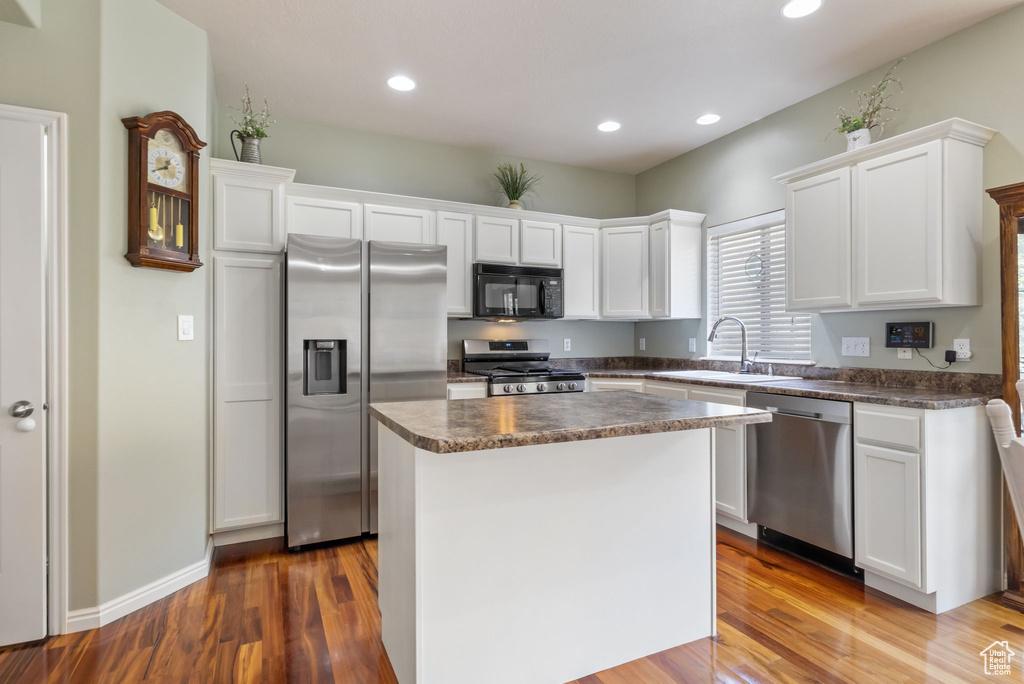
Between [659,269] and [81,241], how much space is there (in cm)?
368

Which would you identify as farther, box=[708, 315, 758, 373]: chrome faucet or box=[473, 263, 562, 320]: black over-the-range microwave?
box=[473, 263, 562, 320]: black over-the-range microwave

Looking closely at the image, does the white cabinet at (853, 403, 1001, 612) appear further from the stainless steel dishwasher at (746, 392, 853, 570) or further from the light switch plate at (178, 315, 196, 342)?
the light switch plate at (178, 315, 196, 342)

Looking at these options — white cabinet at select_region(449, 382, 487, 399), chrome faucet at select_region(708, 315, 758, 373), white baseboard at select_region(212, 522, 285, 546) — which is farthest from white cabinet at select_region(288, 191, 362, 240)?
chrome faucet at select_region(708, 315, 758, 373)

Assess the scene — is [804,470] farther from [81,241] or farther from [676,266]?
[81,241]

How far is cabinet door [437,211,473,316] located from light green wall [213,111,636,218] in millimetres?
450

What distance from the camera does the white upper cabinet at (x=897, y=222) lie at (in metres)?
2.47

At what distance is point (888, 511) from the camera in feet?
7.85

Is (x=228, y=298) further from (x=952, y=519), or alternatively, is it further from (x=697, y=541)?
(x=952, y=519)

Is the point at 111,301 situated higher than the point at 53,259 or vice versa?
the point at 53,259

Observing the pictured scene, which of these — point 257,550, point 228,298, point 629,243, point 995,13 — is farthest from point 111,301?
point 995,13

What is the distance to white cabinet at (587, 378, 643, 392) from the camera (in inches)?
156

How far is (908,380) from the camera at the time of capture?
2838 mm

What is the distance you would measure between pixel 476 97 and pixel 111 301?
238 centimetres

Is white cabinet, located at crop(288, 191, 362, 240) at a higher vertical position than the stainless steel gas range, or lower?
higher
